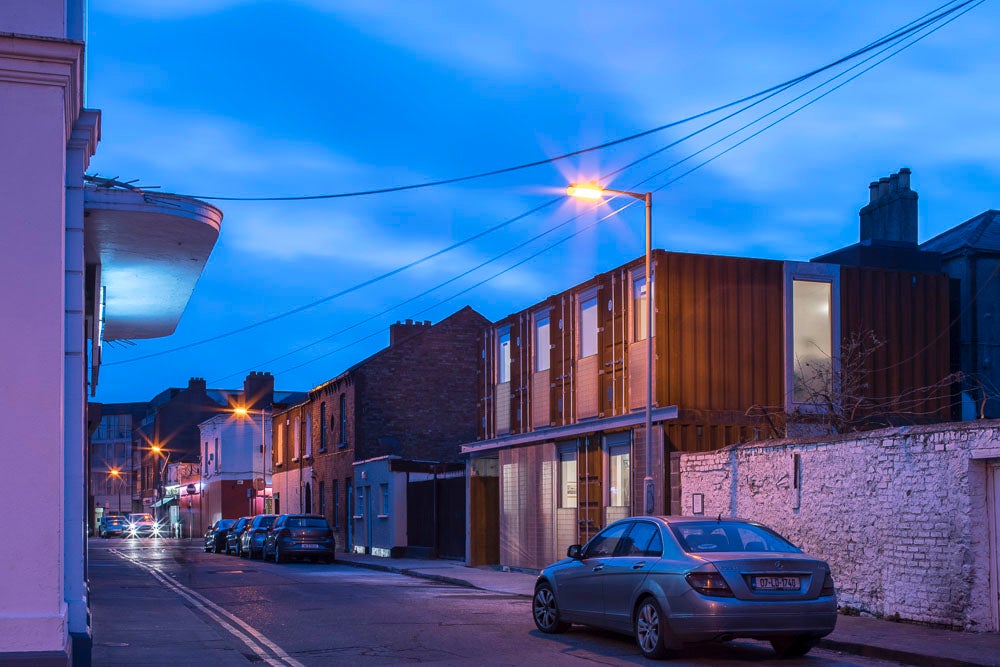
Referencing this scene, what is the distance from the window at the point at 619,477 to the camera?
23656mm

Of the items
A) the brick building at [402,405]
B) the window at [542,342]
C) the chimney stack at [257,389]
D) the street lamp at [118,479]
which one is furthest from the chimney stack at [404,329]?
the street lamp at [118,479]

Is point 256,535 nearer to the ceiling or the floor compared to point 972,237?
nearer to the floor

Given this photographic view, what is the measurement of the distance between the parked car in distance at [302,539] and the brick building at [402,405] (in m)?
5.77

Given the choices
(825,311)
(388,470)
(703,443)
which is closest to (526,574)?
(703,443)

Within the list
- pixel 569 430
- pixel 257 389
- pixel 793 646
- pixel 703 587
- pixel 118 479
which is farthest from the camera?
pixel 118 479

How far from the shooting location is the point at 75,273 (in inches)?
350

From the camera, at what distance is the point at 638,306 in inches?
925

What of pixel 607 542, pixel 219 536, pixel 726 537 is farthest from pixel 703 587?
pixel 219 536

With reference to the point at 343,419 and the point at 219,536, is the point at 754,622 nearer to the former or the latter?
the point at 343,419

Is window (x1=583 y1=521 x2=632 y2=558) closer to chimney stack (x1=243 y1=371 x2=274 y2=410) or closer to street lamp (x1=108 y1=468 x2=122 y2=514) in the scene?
chimney stack (x1=243 y1=371 x2=274 y2=410)

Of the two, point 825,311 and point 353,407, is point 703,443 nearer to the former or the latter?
point 825,311

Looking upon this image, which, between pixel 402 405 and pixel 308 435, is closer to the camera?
pixel 402 405

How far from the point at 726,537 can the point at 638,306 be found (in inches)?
441

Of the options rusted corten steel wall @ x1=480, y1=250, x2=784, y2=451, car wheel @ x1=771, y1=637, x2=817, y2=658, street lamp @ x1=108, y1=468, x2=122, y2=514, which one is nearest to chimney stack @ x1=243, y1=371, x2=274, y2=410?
street lamp @ x1=108, y1=468, x2=122, y2=514
